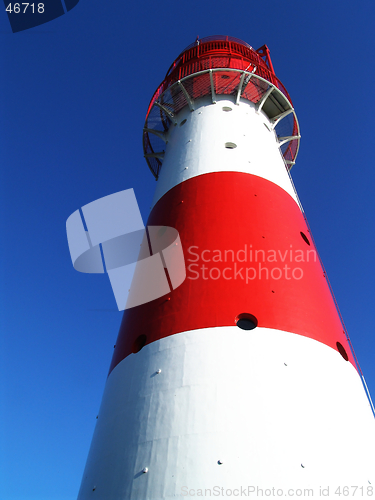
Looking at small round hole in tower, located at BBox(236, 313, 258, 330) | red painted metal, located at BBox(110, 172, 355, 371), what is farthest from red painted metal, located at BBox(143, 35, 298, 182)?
small round hole in tower, located at BBox(236, 313, 258, 330)

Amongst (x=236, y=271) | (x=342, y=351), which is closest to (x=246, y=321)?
(x=236, y=271)

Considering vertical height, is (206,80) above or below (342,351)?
above

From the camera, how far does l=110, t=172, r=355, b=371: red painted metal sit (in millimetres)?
6887

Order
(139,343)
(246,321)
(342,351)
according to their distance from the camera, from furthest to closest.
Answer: (139,343) < (342,351) < (246,321)

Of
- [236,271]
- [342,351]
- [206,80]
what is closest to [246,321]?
[236,271]

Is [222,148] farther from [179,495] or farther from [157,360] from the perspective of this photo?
[179,495]

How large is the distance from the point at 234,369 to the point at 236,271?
2044 mm

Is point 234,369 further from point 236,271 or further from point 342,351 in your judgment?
point 342,351

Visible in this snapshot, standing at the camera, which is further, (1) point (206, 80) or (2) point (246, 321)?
(1) point (206, 80)

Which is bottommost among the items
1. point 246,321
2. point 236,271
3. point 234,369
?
point 234,369

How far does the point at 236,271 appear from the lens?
740cm

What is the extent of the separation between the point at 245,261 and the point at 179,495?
162 inches

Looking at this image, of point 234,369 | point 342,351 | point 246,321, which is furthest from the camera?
point 342,351

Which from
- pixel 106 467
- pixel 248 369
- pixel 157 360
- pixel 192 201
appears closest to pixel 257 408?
pixel 248 369
